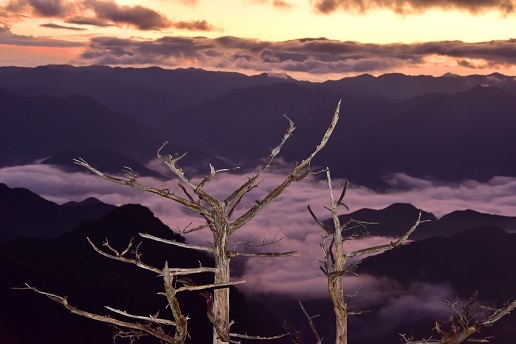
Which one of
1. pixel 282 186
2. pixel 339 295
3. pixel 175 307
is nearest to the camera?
pixel 175 307

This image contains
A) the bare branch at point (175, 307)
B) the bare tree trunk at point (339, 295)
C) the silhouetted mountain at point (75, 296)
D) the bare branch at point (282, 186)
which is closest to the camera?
the bare branch at point (175, 307)

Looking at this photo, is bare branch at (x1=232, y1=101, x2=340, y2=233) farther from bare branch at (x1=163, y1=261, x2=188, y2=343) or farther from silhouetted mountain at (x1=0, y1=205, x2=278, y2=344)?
Result: silhouetted mountain at (x1=0, y1=205, x2=278, y2=344)

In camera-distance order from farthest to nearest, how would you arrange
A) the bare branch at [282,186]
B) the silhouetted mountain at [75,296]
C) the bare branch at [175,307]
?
1. the silhouetted mountain at [75,296]
2. the bare branch at [282,186]
3. the bare branch at [175,307]

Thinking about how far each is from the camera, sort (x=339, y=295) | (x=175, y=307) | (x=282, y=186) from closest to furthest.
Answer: (x=175, y=307), (x=282, y=186), (x=339, y=295)

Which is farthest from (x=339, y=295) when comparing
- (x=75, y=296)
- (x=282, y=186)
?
(x=75, y=296)

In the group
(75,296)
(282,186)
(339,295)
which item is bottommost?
(75,296)

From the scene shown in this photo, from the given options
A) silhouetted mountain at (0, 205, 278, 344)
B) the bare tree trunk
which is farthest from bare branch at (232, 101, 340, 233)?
silhouetted mountain at (0, 205, 278, 344)

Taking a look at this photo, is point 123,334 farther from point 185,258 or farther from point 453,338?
point 185,258

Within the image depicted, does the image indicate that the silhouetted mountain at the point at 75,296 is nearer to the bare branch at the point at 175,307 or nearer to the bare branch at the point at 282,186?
the bare branch at the point at 282,186

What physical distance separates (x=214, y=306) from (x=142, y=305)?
477 ft

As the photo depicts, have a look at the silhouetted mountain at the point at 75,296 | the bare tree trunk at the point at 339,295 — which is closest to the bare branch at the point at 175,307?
the bare tree trunk at the point at 339,295

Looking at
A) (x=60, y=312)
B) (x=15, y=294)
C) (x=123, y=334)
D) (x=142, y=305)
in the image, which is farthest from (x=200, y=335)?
(x=123, y=334)

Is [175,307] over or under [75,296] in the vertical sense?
over

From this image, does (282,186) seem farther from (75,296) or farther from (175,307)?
(75,296)
